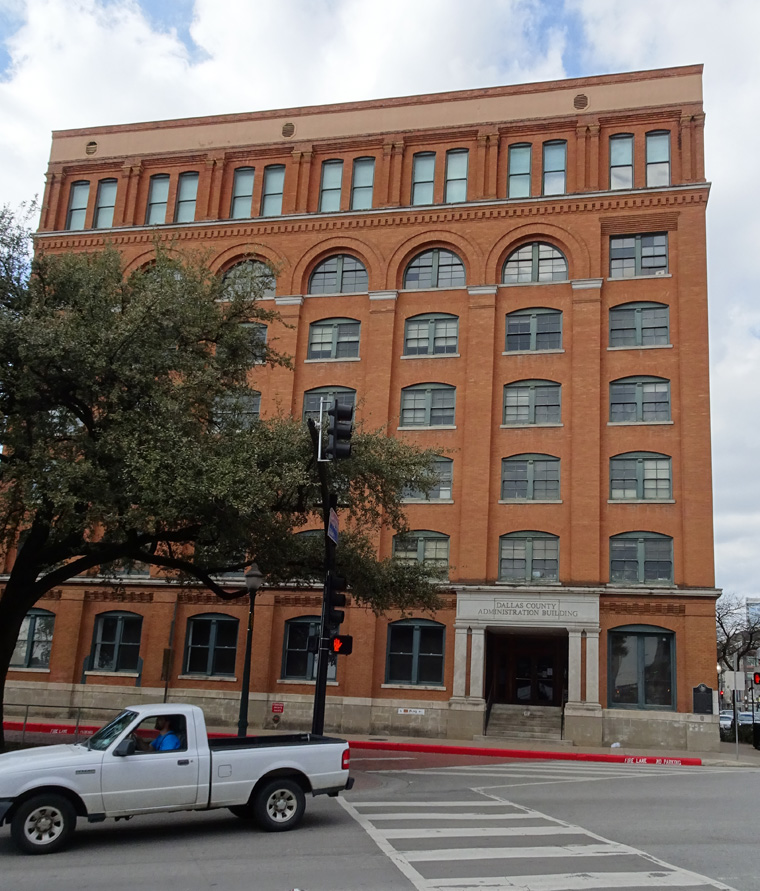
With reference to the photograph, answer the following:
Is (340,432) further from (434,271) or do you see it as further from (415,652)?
(434,271)

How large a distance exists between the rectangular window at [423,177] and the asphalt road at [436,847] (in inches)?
974

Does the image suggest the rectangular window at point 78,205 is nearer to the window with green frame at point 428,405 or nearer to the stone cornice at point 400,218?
the stone cornice at point 400,218

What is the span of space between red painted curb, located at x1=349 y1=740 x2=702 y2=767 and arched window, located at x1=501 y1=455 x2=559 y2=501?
8.87m

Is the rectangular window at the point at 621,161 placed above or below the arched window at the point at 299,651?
above

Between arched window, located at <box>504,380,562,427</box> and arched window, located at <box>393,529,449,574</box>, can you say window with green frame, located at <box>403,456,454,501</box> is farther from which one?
arched window, located at <box>504,380,562,427</box>

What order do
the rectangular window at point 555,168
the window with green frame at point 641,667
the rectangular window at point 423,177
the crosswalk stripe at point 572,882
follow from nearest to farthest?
the crosswalk stripe at point 572,882 → the window with green frame at point 641,667 → the rectangular window at point 555,168 → the rectangular window at point 423,177

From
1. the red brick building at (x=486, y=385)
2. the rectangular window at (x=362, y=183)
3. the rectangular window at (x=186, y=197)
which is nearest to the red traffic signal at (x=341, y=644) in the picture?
the red brick building at (x=486, y=385)

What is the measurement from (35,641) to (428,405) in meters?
17.2

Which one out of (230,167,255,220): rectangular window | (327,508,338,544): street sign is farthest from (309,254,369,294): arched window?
(327,508,338,544): street sign

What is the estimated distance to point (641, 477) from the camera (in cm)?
3072

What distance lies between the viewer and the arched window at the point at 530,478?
3141 cm

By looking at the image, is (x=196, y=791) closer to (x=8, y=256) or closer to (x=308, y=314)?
(x=8, y=256)

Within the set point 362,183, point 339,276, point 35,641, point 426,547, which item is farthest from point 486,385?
point 35,641

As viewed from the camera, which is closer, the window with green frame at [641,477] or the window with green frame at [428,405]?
the window with green frame at [641,477]
